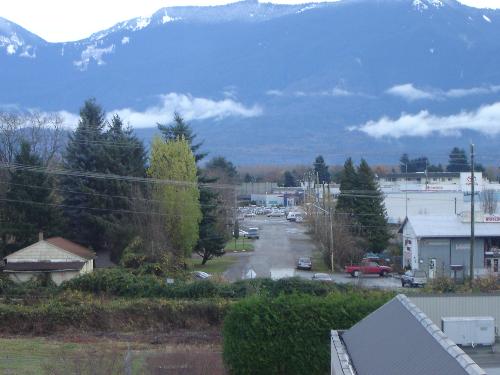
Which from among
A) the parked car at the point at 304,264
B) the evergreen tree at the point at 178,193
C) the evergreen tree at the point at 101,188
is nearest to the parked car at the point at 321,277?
the parked car at the point at 304,264

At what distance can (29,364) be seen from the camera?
2195 centimetres

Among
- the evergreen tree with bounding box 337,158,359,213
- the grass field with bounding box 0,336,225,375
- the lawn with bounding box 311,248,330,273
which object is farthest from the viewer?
the evergreen tree with bounding box 337,158,359,213

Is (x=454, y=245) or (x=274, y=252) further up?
(x=454, y=245)

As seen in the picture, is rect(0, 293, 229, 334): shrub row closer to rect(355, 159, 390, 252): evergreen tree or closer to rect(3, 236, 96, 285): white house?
rect(3, 236, 96, 285): white house

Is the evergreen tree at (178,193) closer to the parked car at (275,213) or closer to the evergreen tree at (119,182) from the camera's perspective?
the evergreen tree at (119,182)

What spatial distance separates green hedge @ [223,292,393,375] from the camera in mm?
21516

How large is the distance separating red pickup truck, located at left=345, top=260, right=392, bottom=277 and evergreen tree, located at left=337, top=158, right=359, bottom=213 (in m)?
7.94

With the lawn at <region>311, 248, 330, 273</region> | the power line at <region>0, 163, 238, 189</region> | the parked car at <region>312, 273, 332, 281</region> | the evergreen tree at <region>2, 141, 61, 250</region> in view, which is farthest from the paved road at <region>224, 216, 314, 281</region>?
the evergreen tree at <region>2, 141, 61, 250</region>

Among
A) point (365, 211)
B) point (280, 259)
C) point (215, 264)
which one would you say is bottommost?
point (215, 264)

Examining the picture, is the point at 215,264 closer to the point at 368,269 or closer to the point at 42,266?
the point at 368,269

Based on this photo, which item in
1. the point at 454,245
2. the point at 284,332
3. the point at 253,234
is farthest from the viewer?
the point at 253,234

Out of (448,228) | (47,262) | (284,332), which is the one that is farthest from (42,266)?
(448,228)

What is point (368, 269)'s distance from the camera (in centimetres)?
4144

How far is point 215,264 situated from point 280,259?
4.44 meters
